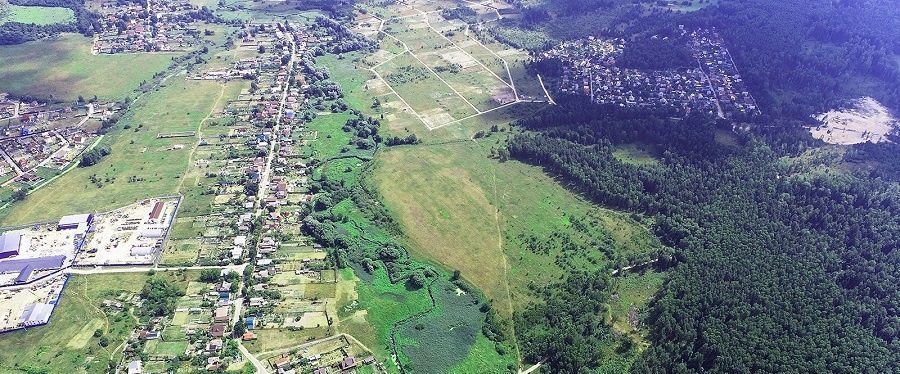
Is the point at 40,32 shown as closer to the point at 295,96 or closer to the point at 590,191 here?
the point at 295,96

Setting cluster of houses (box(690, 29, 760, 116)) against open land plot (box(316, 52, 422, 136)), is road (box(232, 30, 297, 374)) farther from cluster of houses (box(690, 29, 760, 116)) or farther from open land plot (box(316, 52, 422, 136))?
cluster of houses (box(690, 29, 760, 116))

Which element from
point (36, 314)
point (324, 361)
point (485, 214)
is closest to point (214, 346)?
point (324, 361)

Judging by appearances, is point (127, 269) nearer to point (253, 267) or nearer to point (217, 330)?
point (253, 267)

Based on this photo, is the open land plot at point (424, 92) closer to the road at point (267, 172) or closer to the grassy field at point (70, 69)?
the road at point (267, 172)

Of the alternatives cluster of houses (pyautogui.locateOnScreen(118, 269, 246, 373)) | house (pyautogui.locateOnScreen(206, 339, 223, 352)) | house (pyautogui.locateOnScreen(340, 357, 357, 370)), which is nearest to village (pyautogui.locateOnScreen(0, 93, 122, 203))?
cluster of houses (pyautogui.locateOnScreen(118, 269, 246, 373))

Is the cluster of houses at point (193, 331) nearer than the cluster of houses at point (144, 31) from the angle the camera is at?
Yes

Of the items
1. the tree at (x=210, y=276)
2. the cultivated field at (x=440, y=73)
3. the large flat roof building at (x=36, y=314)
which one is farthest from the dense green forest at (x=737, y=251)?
the large flat roof building at (x=36, y=314)
